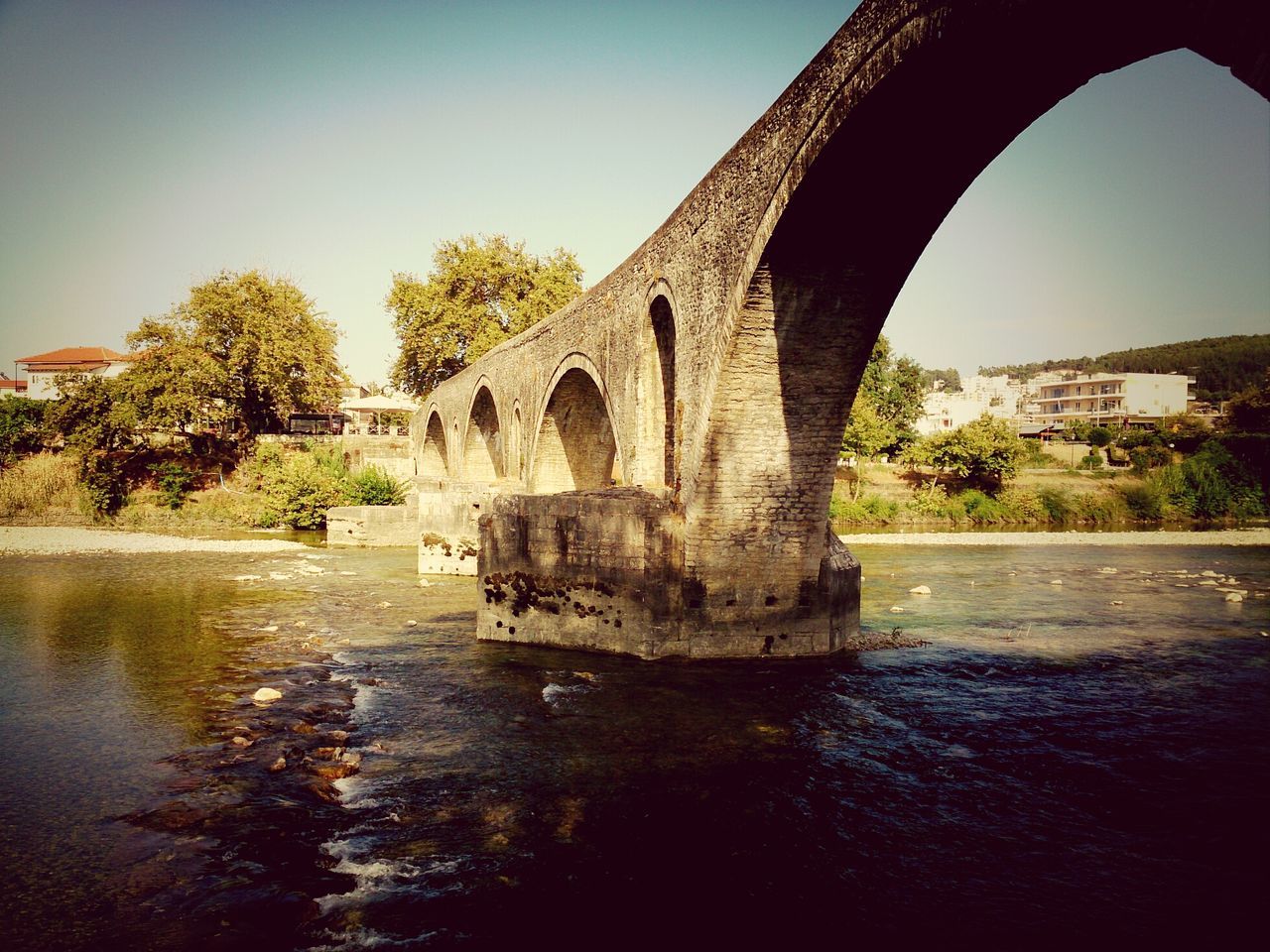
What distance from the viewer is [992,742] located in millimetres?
6691

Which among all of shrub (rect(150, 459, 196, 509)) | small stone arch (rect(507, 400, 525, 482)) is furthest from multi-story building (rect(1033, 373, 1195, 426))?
shrub (rect(150, 459, 196, 509))

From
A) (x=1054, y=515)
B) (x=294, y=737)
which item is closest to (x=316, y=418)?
(x=1054, y=515)

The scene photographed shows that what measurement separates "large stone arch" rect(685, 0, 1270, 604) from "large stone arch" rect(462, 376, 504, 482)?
16087mm

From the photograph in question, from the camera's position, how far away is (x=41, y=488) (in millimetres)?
26234

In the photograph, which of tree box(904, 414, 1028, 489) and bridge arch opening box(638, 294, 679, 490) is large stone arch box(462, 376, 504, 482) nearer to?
bridge arch opening box(638, 294, 679, 490)

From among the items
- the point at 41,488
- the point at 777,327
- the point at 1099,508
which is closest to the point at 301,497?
the point at 41,488

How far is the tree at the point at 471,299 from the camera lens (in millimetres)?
36188

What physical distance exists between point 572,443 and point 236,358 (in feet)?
56.0

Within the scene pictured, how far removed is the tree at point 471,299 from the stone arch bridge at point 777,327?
24.5 m

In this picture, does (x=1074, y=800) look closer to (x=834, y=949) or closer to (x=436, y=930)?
(x=834, y=949)

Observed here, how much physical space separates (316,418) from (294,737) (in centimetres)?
3738

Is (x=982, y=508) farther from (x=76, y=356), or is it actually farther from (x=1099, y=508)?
(x=76, y=356)

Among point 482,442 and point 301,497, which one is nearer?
point 301,497

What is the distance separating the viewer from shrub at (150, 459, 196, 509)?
27.3 metres
